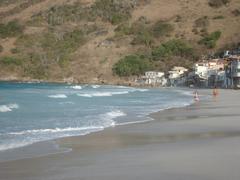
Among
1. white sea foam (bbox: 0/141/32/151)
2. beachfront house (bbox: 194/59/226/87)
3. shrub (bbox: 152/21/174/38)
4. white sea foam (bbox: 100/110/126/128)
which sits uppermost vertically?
shrub (bbox: 152/21/174/38)

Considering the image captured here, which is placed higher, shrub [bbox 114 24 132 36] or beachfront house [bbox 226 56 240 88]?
shrub [bbox 114 24 132 36]

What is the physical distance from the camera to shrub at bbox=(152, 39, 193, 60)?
118625 mm

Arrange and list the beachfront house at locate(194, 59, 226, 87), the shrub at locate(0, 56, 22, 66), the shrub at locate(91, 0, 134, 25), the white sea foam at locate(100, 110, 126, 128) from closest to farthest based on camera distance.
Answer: the white sea foam at locate(100, 110, 126, 128)
the beachfront house at locate(194, 59, 226, 87)
the shrub at locate(0, 56, 22, 66)
the shrub at locate(91, 0, 134, 25)

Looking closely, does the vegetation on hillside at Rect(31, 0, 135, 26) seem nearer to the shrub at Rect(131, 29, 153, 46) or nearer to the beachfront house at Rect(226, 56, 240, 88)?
the shrub at Rect(131, 29, 153, 46)

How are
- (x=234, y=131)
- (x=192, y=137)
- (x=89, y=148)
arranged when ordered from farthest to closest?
(x=234, y=131) < (x=192, y=137) < (x=89, y=148)

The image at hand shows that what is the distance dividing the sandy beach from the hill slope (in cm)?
10065

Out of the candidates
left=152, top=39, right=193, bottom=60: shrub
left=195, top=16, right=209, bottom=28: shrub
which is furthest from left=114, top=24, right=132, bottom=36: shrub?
left=195, top=16, right=209, bottom=28: shrub

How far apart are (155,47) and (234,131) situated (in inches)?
4171

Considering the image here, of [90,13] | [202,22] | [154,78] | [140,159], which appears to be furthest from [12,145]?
[90,13]

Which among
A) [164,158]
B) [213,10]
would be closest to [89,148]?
[164,158]

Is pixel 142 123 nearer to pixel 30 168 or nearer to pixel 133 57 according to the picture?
pixel 30 168

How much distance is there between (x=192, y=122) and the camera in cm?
2212

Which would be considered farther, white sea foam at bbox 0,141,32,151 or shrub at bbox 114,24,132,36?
shrub at bbox 114,24,132,36

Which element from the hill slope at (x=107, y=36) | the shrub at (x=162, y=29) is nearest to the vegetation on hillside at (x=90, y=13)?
the hill slope at (x=107, y=36)
